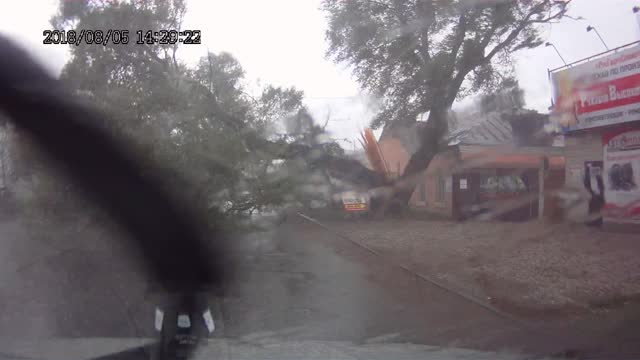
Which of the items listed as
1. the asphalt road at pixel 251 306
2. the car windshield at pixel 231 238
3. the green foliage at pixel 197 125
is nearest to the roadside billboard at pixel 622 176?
the car windshield at pixel 231 238

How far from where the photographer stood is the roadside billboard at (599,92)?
559 inches

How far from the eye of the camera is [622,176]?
15188 mm

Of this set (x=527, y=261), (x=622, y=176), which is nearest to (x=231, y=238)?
(x=527, y=261)

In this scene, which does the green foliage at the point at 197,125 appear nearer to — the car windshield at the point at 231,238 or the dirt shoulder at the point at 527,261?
the car windshield at the point at 231,238

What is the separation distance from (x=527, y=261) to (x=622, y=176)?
5.34 metres

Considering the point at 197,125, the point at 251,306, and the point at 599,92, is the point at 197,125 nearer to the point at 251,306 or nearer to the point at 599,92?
the point at 251,306

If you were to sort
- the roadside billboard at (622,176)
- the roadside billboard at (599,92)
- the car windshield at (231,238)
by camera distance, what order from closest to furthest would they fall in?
the car windshield at (231,238), the roadside billboard at (599,92), the roadside billboard at (622,176)

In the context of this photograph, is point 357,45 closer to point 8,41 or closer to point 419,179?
point 419,179

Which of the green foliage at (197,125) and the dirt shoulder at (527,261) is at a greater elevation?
the green foliage at (197,125)

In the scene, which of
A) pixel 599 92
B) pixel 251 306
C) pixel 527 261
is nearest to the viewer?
pixel 251 306

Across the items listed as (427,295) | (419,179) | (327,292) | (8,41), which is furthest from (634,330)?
(419,179)

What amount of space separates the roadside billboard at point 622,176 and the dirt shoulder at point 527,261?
68 centimetres

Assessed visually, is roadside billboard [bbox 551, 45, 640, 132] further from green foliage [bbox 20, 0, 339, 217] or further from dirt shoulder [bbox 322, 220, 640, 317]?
green foliage [bbox 20, 0, 339, 217]

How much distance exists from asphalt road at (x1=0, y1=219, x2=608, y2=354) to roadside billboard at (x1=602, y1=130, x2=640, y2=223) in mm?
7354
